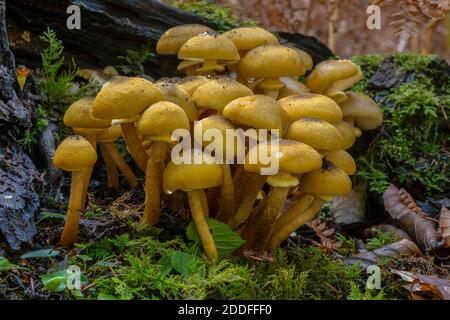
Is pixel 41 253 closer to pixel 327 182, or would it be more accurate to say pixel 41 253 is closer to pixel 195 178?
pixel 195 178

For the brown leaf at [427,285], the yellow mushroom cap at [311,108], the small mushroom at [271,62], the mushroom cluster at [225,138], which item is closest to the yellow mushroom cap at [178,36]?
the mushroom cluster at [225,138]

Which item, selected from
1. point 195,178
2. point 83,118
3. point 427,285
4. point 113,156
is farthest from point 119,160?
point 427,285

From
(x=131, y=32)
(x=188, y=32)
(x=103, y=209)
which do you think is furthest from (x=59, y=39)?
(x=103, y=209)

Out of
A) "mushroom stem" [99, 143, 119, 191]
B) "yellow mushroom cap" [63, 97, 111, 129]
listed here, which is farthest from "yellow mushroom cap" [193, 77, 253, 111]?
"mushroom stem" [99, 143, 119, 191]

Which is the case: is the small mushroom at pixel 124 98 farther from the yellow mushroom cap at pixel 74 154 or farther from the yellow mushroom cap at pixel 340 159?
the yellow mushroom cap at pixel 340 159

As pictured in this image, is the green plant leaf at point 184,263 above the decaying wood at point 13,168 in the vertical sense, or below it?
below
